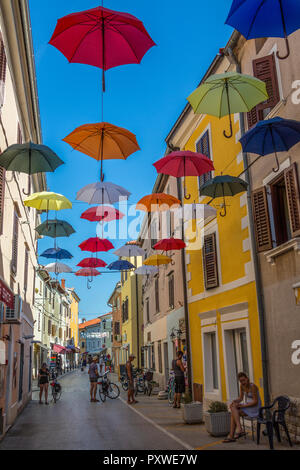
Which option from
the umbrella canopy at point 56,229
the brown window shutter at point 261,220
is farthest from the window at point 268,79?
the umbrella canopy at point 56,229

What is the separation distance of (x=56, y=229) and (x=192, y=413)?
23.0ft

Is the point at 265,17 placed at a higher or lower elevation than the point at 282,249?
higher

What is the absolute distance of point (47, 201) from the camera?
11453mm

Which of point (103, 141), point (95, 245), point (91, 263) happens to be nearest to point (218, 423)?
point (103, 141)

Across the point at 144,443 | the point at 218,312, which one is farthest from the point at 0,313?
the point at 218,312

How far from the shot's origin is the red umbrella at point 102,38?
6562mm

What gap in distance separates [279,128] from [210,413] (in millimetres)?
6200

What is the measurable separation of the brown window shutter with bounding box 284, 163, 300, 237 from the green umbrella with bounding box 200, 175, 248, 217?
149cm

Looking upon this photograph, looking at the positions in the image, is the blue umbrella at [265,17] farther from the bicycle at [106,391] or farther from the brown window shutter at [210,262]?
the bicycle at [106,391]

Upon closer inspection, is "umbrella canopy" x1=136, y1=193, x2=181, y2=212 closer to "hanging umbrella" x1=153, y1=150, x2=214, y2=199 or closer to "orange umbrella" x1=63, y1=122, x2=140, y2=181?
"hanging umbrella" x1=153, y1=150, x2=214, y2=199

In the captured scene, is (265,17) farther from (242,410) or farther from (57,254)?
(57,254)

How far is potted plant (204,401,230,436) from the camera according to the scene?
31.0 ft

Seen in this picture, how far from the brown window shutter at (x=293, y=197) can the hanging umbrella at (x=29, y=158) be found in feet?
15.7

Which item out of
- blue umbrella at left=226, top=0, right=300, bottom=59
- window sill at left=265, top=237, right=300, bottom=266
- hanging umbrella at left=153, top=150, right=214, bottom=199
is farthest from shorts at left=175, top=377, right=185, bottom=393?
blue umbrella at left=226, top=0, right=300, bottom=59
